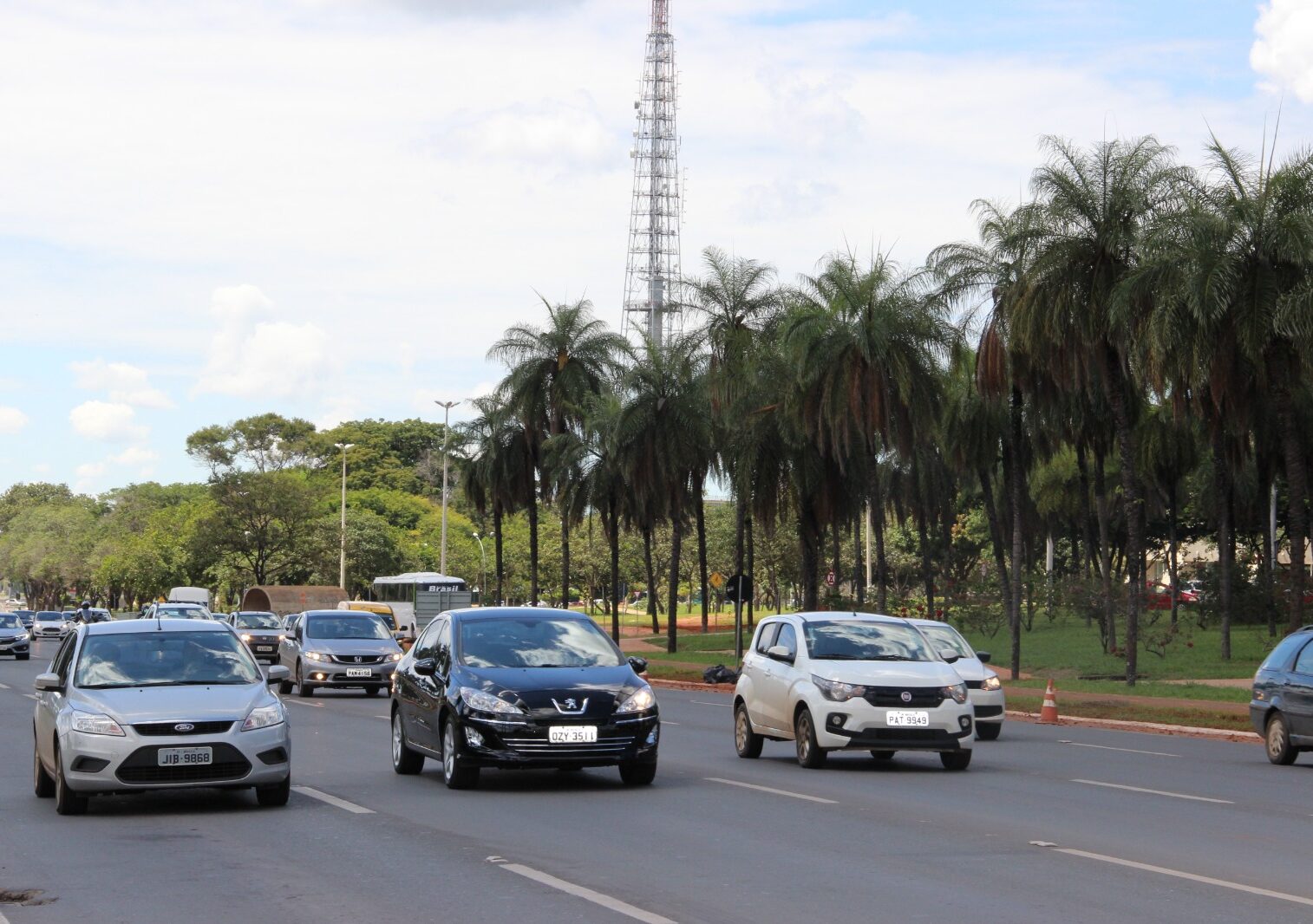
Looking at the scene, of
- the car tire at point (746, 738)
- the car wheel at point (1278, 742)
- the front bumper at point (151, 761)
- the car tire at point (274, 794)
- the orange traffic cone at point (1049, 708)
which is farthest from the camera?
the orange traffic cone at point (1049, 708)

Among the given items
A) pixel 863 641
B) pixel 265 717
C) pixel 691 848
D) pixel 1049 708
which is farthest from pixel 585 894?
pixel 1049 708

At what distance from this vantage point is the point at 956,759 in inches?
725

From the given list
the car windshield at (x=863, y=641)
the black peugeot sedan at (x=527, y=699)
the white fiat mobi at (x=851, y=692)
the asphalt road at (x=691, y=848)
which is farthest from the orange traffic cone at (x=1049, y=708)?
the black peugeot sedan at (x=527, y=699)

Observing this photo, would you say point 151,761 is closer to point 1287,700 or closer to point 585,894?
point 585,894

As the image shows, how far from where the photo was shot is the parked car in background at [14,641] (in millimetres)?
55969

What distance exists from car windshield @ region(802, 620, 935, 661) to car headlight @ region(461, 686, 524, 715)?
4.39 meters

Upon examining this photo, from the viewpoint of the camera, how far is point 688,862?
36.1 feet

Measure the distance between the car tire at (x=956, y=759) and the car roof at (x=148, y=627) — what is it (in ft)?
26.1

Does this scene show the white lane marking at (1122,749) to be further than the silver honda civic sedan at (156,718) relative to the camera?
Yes

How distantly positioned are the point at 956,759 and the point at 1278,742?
14.4 ft

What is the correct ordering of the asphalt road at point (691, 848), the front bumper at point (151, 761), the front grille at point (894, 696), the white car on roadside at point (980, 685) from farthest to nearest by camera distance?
1. the white car on roadside at point (980, 685)
2. the front grille at point (894, 696)
3. the front bumper at point (151, 761)
4. the asphalt road at point (691, 848)

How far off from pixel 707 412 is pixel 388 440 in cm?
8761

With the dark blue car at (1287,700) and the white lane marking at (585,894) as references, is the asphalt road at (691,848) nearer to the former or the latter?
the white lane marking at (585,894)

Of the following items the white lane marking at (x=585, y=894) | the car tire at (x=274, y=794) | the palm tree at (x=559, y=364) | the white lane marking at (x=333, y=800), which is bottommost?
the white lane marking at (x=333, y=800)
